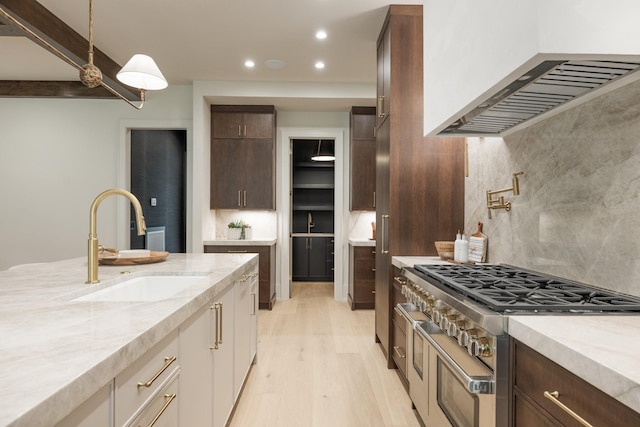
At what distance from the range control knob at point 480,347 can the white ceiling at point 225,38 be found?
251cm

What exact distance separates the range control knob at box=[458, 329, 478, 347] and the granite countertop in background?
15 cm

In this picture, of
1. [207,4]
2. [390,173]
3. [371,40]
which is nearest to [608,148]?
[390,173]

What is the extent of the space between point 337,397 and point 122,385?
1874mm

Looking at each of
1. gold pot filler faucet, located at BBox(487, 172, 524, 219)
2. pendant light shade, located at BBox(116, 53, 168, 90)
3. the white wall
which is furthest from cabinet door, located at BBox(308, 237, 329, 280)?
pendant light shade, located at BBox(116, 53, 168, 90)

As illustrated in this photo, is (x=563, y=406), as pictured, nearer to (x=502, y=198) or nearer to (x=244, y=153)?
(x=502, y=198)

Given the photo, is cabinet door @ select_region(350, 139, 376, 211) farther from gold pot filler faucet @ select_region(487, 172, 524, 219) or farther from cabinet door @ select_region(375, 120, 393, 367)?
gold pot filler faucet @ select_region(487, 172, 524, 219)

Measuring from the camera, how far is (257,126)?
4.83m

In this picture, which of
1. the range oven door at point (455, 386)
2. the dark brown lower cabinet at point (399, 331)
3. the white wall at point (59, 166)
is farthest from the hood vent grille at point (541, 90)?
Result: the white wall at point (59, 166)

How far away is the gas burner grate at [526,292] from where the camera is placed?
117 centimetres

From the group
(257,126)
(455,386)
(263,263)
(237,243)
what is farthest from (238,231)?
(455,386)

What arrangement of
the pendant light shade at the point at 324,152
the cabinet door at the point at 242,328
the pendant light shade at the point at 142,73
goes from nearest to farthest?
the pendant light shade at the point at 142,73, the cabinet door at the point at 242,328, the pendant light shade at the point at 324,152

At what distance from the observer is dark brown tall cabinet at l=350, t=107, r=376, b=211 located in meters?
4.83

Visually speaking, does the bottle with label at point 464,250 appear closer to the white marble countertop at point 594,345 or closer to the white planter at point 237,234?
the white marble countertop at point 594,345

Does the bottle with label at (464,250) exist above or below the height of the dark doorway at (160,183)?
below
